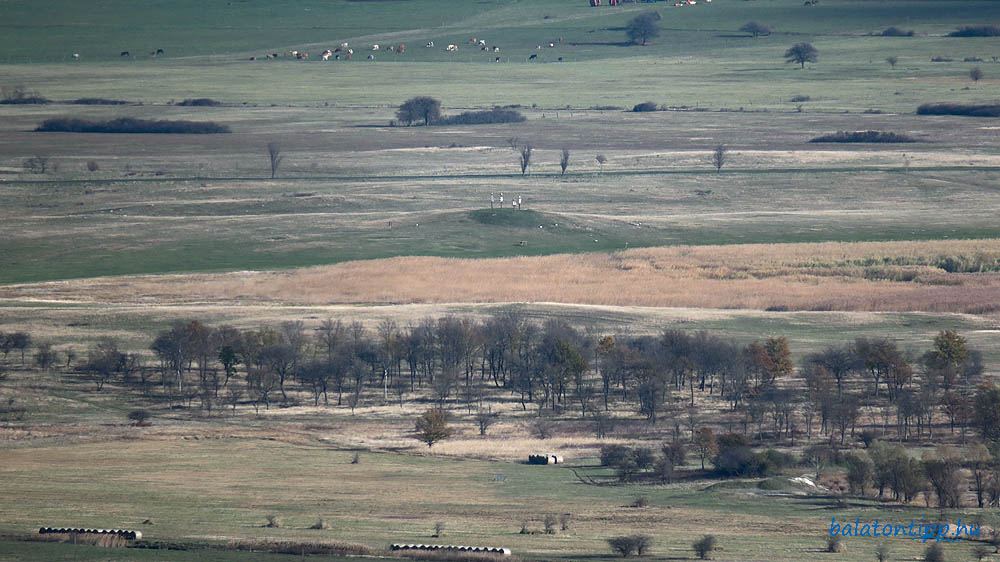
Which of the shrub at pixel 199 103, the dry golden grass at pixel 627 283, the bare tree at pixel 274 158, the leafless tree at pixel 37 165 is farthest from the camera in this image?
the shrub at pixel 199 103

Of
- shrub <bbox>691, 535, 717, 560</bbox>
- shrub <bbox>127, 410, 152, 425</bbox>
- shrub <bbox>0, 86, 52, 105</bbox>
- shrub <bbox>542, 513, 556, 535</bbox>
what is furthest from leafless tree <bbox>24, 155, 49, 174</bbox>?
shrub <bbox>691, 535, 717, 560</bbox>

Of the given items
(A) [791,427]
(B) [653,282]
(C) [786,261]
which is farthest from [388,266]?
(A) [791,427]

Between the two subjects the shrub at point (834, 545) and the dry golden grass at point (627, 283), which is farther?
the dry golden grass at point (627, 283)

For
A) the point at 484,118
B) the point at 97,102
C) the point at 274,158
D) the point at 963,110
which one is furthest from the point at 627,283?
the point at 97,102

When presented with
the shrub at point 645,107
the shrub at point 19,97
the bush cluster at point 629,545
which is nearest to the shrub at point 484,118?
the shrub at point 645,107

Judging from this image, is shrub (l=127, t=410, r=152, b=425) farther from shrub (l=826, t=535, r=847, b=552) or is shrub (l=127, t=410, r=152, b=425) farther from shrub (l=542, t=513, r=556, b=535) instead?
shrub (l=826, t=535, r=847, b=552)

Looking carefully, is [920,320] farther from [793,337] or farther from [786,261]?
[786,261]

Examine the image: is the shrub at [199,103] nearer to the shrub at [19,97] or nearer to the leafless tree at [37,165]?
the shrub at [19,97]
